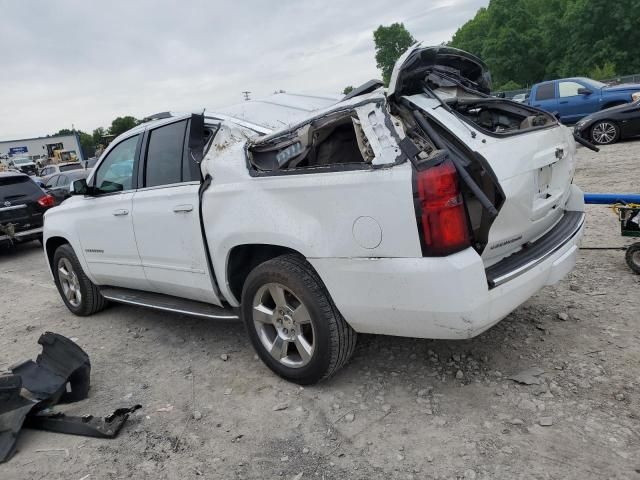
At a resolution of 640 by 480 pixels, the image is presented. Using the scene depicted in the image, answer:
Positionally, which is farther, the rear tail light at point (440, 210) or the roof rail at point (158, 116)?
the roof rail at point (158, 116)

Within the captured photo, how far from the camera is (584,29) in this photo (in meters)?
44.7

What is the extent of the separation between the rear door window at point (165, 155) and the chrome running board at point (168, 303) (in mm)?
937

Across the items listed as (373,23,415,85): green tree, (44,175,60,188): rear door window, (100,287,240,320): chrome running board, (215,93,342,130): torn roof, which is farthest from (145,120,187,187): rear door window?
(373,23,415,85): green tree

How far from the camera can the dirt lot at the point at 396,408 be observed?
97.8 inches

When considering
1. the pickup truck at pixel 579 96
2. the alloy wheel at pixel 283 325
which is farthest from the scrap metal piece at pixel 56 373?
the pickup truck at pixel 579 96

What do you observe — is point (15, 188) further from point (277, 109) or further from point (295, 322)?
point (295, 322)

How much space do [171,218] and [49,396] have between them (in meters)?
1.41

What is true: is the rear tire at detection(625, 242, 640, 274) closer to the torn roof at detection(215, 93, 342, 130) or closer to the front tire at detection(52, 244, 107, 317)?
the torn roof at detection(215, 93, 342, 130)

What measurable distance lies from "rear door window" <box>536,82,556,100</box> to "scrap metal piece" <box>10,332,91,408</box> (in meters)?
15.0

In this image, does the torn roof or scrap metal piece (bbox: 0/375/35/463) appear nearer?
scrap metal piece (bbox: 0/375/35/463)

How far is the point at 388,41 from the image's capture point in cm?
9006

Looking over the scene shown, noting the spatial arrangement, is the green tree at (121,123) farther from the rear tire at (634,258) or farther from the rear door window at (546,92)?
the rear tire at (634,258)

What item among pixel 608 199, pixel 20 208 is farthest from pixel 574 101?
pixel 20 208

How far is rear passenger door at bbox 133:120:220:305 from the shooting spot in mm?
3617
